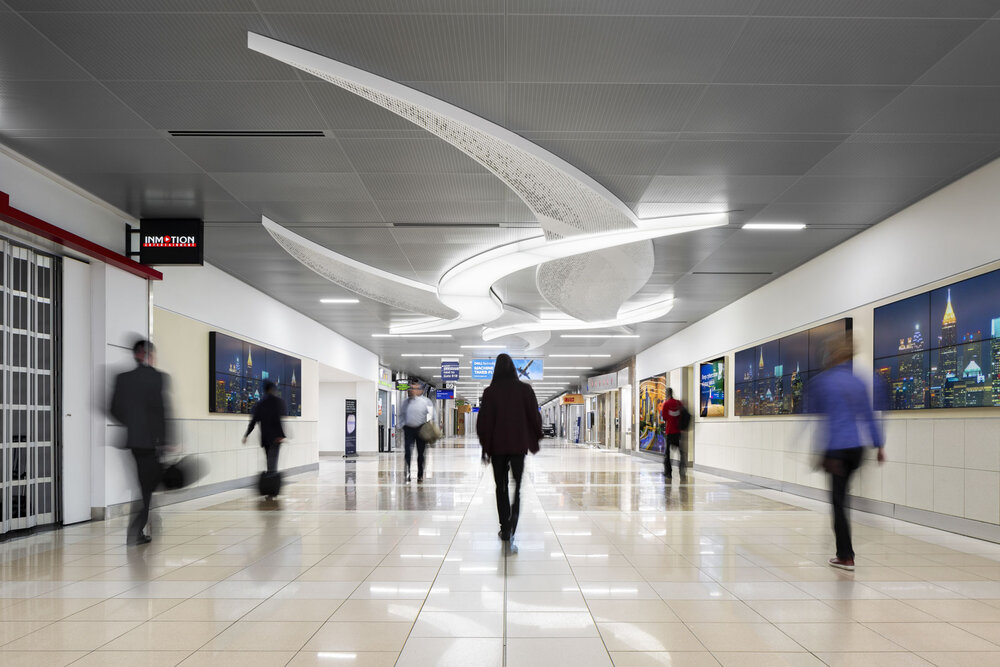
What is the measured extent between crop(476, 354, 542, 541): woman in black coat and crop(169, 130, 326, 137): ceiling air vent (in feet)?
8.21

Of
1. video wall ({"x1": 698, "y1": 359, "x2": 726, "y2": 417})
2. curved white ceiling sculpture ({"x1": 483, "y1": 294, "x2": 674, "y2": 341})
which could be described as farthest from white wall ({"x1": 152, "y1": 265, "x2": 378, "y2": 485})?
video wall ({"x1": 698, "y1": 359, "x2": 726, "y2": 417})

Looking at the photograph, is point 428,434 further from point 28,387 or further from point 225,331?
point 28,387

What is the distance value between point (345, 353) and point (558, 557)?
16.2m

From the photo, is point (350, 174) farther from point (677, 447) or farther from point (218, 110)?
point (677, 447)

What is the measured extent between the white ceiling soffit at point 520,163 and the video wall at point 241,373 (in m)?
5.38

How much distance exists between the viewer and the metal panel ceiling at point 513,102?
14.4ft

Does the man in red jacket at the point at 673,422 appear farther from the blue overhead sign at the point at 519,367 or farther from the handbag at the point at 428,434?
the blue overhead sign at the point at 519,367

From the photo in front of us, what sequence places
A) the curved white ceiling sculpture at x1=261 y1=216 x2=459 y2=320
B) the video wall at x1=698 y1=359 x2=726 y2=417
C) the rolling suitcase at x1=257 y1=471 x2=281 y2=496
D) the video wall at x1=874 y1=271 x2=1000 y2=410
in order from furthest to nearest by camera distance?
the video wall at x1=698 y1=359 x2=726 y2=417 < the rolling suitcase at x1=257 y1=471 x2=281 y2=496 < the curved white ceiling sculpture at x1=261 y1=216 x2=459 y2=320 < the video wall at x1=874 y1=271 x2=1000 y2=410

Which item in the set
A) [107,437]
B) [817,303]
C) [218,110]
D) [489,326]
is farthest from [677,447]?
[218,110]

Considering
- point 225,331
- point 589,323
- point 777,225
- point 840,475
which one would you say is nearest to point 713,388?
point 589,323

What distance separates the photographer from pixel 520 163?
20.9 ft

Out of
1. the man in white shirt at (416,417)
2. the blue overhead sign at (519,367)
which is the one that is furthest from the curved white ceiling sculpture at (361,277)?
the blue overhead sign at (519,367)

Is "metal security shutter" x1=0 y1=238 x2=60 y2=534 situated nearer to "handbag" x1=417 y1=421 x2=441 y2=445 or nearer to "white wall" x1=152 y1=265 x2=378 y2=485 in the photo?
"white wall" x1=152 y1=265 x2=378 y2=485

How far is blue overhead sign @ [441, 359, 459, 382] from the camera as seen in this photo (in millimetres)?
27105
